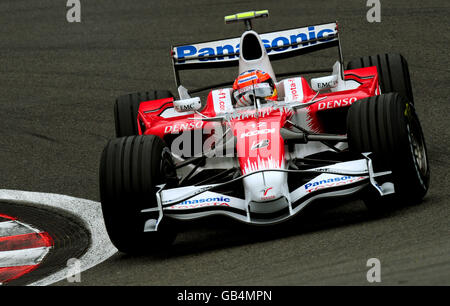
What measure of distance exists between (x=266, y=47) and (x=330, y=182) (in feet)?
10.7

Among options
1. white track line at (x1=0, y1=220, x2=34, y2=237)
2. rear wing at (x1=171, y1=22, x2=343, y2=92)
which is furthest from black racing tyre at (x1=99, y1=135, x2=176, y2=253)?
rear wing at (x1=171, y1=22, x2=343, y2=92)

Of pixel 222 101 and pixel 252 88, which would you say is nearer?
pixel 252 88

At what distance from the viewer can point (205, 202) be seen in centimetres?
715

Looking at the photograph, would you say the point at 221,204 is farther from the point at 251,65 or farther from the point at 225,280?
the point at 251,65

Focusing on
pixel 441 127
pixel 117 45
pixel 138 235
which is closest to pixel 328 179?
pixel 138 235

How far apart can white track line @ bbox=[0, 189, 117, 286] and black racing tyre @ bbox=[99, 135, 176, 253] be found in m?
0.41

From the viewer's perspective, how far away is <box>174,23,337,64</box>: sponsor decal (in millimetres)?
9969

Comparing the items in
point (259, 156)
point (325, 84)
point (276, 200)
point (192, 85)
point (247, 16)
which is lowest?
point (192, 85)

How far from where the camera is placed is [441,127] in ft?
35.2

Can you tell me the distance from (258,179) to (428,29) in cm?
831

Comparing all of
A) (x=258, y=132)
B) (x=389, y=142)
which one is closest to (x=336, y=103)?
(x=258, y=132)

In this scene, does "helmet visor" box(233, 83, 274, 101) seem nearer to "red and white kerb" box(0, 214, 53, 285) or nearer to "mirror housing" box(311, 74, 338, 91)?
"mirror housing" box(311, 74, 338, 91)

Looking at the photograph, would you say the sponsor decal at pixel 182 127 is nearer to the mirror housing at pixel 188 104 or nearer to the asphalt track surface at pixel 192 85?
the mirror housing at pixel 188 104

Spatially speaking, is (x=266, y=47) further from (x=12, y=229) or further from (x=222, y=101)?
(x=12, y=229)
